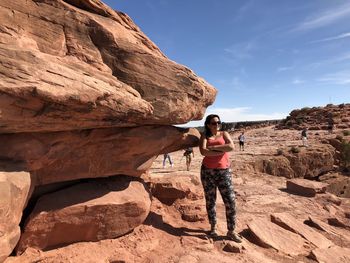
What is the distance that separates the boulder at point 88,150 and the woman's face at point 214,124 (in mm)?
726

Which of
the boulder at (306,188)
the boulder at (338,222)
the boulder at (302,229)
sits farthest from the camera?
the boulder at (306,188)

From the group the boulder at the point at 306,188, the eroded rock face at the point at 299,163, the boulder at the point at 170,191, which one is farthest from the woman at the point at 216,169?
the eroded rock face at the point at 299,163

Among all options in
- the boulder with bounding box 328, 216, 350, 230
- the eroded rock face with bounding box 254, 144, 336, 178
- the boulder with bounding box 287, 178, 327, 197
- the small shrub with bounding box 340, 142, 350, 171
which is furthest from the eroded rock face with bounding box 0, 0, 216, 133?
the small shrub with bounding box 340, 142, 350, 171

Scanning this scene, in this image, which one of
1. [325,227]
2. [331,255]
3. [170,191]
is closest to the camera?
[331,255]

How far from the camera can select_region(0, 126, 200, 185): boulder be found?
15.8ft

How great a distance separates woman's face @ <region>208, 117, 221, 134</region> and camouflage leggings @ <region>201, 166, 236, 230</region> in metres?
0.75

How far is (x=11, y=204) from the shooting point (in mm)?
4441

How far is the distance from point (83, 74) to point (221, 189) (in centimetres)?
320

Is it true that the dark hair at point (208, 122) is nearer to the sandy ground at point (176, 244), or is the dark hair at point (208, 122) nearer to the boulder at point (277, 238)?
the sandy ground at point (176, 244)

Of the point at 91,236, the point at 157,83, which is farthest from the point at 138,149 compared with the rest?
the point at 91,236

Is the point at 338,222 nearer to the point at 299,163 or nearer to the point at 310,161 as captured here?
the point at 299,163

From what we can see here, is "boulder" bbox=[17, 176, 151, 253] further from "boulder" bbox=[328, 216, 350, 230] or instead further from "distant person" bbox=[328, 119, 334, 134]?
"distant person" bbox=[328, 119, 334, 134]

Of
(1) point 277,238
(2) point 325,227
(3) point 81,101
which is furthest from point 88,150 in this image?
(2) point 325,227

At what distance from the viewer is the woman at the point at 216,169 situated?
614cm
